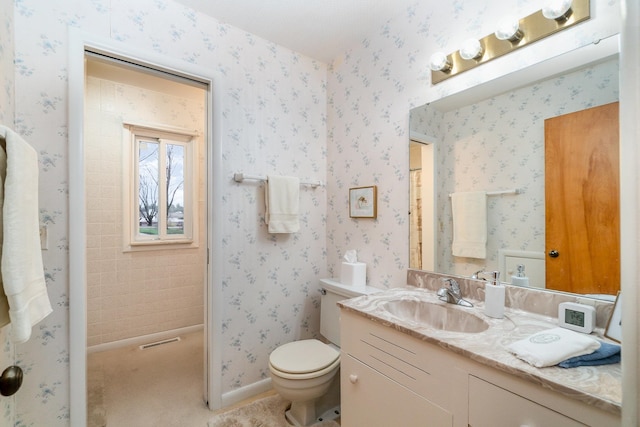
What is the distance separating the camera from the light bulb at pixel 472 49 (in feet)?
4.48

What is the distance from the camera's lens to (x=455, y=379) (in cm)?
93

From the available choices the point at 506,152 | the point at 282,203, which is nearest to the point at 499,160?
the point at 506,152

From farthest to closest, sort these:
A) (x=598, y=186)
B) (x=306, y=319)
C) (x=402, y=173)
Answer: (x=306, y=319), (x=402, y=173), (x=598, y=186)

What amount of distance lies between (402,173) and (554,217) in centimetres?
79

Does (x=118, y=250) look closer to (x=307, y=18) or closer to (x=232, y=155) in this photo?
(x=232, y=155)

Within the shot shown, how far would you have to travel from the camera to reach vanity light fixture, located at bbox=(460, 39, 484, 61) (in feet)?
4.48

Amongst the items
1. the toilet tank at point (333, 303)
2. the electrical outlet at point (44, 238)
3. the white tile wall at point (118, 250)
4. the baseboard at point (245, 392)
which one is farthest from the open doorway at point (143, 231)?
the electrical outlet at point (44, 238)

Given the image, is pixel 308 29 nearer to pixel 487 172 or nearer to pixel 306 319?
pixel 487 172

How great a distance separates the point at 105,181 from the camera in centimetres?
260

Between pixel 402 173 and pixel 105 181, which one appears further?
pixel 105 181

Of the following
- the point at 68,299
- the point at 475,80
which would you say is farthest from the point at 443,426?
the point at 68,299

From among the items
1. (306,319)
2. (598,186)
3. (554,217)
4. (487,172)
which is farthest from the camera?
(306,319)

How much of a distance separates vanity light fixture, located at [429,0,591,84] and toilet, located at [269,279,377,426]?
1345 mm

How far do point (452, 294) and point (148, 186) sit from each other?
2911 millimetres
